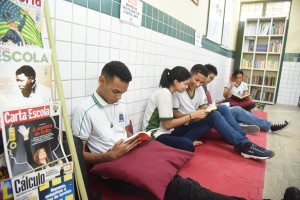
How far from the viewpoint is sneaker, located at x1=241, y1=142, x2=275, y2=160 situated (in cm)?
197

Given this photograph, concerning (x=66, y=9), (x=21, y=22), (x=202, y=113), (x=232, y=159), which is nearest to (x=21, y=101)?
(x=21, y=22)

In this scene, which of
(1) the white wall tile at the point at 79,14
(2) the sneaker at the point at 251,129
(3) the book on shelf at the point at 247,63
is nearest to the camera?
(1) the white wall tile at the point at 79,14

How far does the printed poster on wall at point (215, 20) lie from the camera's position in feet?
12.3

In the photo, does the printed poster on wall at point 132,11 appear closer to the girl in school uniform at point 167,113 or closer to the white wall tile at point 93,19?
the white wall tile at point 93,19

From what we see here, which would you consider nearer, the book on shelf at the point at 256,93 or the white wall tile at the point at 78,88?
the white wall tile at the point at 78,88

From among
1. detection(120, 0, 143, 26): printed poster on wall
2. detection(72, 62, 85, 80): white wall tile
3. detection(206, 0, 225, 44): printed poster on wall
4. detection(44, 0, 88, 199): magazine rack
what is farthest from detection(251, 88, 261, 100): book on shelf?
detection(44, 0, 88, 199): magazine rack

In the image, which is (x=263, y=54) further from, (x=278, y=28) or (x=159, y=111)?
(x=159, y=111)

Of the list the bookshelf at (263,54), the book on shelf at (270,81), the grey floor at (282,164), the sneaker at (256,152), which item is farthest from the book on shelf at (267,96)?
the sneaker at (256,152)

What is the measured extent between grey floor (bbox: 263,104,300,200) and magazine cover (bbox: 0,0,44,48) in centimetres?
176

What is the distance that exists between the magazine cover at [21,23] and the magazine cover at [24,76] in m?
0.03

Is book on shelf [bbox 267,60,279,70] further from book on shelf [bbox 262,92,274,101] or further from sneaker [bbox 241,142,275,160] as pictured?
sneaker [bbox 241,142,275,160]

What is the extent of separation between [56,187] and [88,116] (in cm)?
53

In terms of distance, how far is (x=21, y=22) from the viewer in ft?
2.46

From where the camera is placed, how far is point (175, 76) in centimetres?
196
